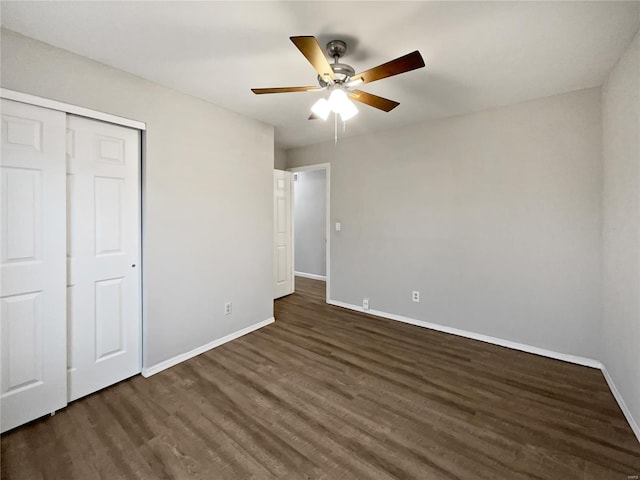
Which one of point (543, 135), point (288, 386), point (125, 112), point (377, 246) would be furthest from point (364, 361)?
point (125, 112)

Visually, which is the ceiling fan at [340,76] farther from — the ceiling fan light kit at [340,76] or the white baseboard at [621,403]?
the white baseboard at [621,403]

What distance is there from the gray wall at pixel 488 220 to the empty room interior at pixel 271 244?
2cm

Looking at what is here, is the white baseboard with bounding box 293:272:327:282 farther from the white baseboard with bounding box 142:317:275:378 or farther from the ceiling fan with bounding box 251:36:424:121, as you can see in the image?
the ceiling fan with bounding box 251:36:424:121

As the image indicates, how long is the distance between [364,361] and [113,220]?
8.00ft

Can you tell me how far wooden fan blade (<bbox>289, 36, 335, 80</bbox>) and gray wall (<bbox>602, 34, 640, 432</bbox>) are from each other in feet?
6.38

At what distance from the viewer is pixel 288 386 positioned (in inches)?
86.4

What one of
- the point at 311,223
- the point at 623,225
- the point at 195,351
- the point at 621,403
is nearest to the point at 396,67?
the point at 623,225

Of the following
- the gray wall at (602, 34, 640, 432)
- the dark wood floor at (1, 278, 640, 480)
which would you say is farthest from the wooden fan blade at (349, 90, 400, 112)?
the dark wood floor at (1, 278, 640, 480)

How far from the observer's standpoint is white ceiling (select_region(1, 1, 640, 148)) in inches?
59.7

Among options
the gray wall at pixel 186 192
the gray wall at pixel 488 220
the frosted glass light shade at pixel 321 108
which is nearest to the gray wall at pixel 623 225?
the gray wall at pixel 488 220

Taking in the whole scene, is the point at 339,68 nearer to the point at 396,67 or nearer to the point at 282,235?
the point at 396,67

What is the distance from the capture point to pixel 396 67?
1.51 m

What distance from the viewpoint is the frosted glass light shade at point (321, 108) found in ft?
6.12

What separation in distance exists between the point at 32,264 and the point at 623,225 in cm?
404
